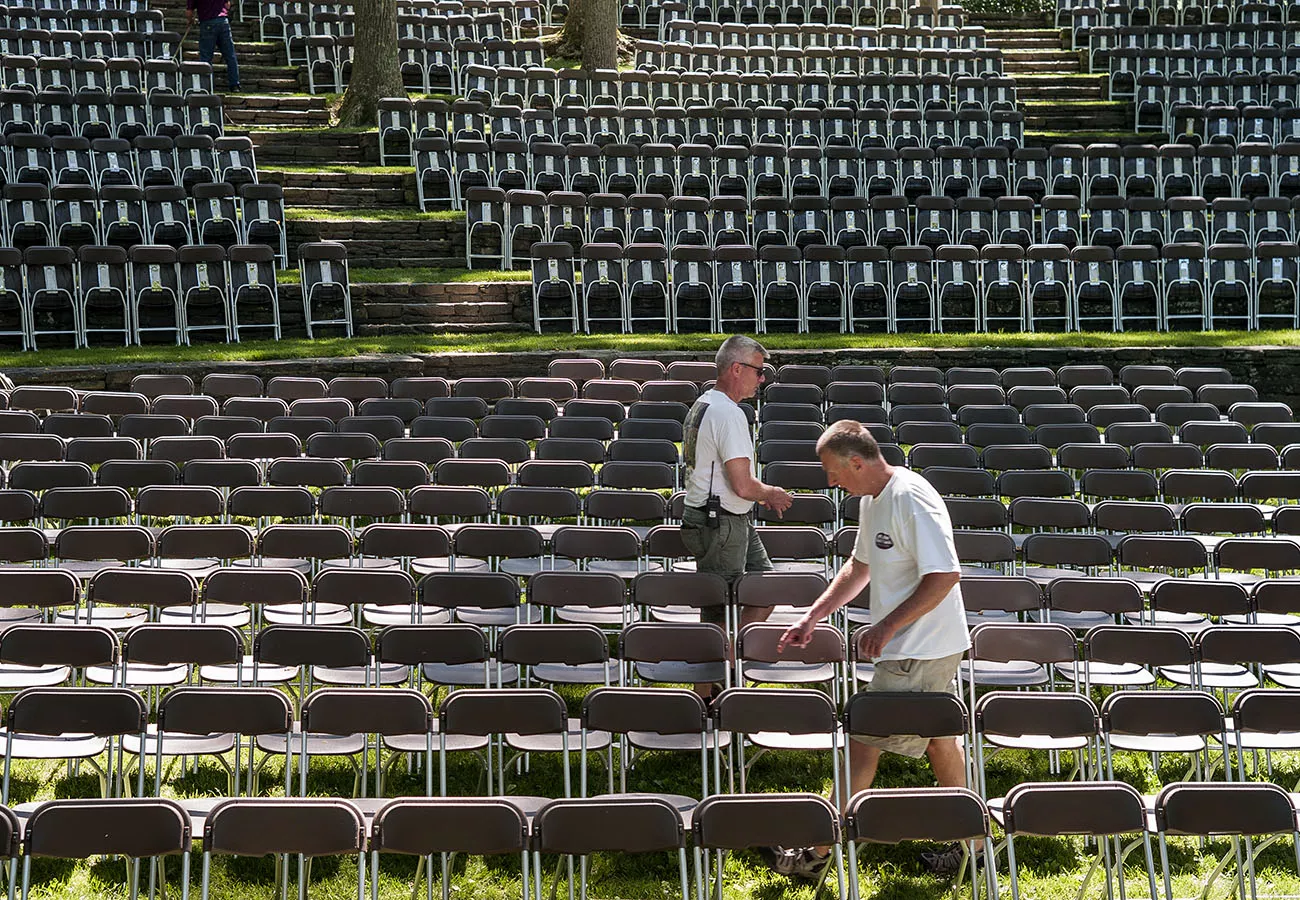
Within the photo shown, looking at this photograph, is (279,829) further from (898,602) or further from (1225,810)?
(1225,810)

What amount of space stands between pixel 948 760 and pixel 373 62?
1657 cm

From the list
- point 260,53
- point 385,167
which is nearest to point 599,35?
point 385,167

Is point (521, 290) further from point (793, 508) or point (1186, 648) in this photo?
point (1186, 648)

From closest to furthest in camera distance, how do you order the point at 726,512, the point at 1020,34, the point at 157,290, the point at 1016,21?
the point at 726,512, the point at 157,290, the point at 1020,34, the point at 1016,21

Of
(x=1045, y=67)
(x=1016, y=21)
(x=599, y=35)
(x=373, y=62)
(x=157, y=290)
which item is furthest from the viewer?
(x=1016, y=21)

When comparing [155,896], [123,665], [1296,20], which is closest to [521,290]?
[123,665]

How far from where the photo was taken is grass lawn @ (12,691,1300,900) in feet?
17.5

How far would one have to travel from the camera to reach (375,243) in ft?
52.6

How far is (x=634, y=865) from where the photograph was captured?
5.56 m

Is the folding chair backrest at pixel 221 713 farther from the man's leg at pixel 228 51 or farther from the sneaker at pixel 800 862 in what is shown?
the man's leg at pixel 228 51

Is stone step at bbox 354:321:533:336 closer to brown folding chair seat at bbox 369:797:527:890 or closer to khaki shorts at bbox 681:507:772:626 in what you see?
khaki shorts at bbox 681:507:772:626

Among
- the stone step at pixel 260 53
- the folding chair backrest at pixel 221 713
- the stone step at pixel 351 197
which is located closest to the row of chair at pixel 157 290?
the stone step at pixel 351 197

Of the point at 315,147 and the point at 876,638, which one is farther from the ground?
the point at 315,147

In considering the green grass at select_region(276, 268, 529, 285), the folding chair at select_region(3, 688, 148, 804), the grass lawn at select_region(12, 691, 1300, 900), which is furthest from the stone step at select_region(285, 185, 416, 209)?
the folding chair at select_region(3, 688, 148, 804)
